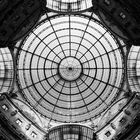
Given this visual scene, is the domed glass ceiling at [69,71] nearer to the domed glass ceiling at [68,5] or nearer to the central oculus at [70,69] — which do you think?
the central oculus at [70,69]

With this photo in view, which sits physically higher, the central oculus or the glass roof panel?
the glass roof panel

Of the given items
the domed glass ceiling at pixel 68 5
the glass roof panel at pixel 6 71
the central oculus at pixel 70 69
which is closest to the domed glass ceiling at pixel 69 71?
the central oculus at pixel 70 69

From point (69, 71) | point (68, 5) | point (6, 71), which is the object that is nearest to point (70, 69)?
point (69, 71)

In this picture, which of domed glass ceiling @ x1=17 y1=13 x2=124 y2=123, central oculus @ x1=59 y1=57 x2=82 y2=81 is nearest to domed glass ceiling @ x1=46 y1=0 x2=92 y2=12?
domed glass ceiling @ x1=17 y1=13 x2=124 y2=123

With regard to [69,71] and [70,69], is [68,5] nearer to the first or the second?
[70,69]

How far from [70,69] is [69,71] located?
31cm

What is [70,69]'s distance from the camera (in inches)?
1136

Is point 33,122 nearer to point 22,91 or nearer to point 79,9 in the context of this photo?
point 22,91

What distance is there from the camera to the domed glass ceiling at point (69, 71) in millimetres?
27266

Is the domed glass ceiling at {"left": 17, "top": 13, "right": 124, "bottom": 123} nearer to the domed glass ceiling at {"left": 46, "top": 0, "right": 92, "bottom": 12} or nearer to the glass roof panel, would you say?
the glass roof panel

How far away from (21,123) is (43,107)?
417cm

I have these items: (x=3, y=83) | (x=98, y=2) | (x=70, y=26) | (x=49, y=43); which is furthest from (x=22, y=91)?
(x=98, y=2)

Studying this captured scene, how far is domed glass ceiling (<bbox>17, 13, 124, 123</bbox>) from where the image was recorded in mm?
27266

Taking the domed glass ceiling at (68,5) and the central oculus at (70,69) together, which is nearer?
the domed glass ceiling at (68,5)
